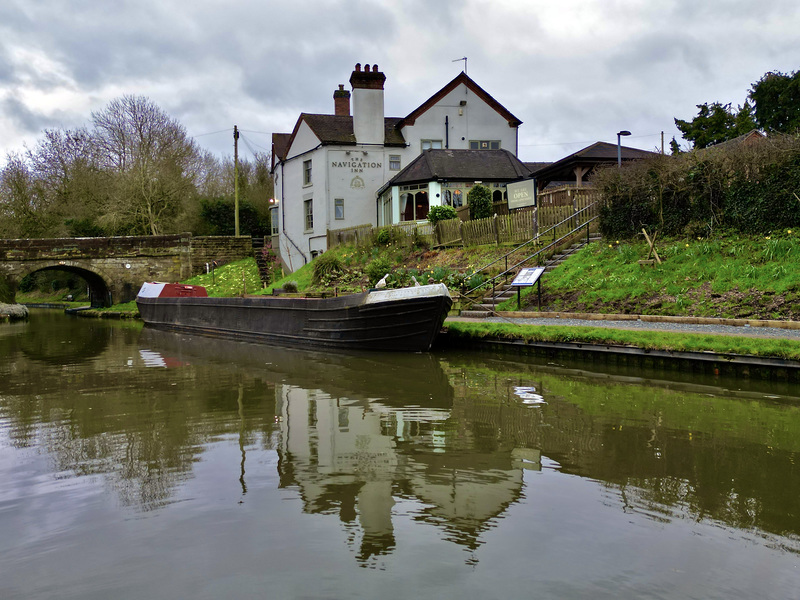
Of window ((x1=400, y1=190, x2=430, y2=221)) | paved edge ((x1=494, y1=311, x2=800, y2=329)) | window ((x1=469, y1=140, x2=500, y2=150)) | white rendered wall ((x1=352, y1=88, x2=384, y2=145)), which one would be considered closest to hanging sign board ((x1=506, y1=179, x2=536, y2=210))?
window ((x1=400, y1=190, x2=430, y2=221))

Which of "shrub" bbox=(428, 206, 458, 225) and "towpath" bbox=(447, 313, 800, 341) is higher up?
"shrub" bbox=(428, 206, 458, 225)

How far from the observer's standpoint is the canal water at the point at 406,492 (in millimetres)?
3551

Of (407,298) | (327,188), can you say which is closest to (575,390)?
(407,298)

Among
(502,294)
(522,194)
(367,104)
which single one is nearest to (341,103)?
(367,104)

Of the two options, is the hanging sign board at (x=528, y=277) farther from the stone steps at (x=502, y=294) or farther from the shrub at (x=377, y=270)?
the shrub at (x=377, y=270)

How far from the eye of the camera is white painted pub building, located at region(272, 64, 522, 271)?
33781mm

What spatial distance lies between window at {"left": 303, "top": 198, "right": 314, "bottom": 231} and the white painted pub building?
6 centimetres

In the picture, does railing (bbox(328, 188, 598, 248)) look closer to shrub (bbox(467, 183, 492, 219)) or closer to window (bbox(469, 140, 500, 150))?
shrub (bbox(467, 183, 492, 219))

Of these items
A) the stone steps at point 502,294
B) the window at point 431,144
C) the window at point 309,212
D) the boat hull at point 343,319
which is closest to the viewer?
the boat hull at point 343,319

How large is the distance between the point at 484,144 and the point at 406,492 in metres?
32.8

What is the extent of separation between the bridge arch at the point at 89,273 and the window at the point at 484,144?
22490mm

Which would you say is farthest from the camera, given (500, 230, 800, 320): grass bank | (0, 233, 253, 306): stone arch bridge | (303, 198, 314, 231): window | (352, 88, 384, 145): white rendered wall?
(303, 198, 314, 231): window

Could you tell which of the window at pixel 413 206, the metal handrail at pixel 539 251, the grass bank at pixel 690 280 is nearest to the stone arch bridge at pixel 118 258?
the window at pixel 413 206

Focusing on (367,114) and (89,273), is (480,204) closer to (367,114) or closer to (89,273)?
(367,114)
